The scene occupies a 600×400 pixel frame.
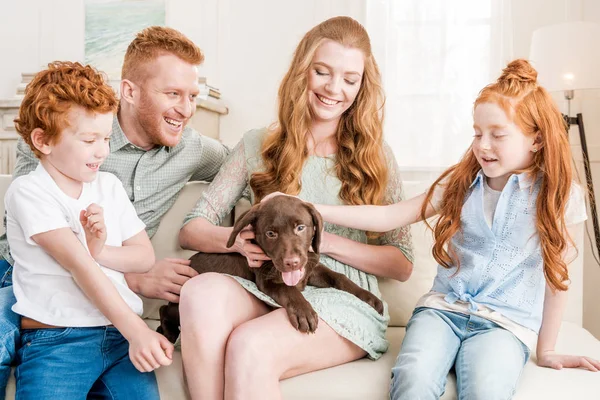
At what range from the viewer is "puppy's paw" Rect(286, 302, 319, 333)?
1.65 meters

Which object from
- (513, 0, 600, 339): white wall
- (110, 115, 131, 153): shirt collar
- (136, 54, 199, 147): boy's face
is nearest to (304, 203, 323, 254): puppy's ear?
(136, 54, 199, 147): boy's face

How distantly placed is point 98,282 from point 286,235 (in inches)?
19.3

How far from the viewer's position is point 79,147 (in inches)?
68.2

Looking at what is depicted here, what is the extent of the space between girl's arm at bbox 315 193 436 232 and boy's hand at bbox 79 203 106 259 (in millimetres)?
600

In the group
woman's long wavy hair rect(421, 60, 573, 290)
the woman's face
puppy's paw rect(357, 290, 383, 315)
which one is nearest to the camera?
woman's long wavy hair rect(421, 60, 573, 290)

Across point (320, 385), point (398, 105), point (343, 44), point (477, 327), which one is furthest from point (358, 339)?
point (398, 105)

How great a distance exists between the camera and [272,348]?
1.59 m

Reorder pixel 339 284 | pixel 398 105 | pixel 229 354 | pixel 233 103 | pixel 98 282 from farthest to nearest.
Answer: pixel 233 103
pixel 398 105
pixel 339 284
pixel 98 282
pixel 229 354

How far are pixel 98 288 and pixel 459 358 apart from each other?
0.94m

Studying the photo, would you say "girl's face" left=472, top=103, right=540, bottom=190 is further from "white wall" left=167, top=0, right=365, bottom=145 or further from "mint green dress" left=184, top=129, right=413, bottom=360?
"white wall" left=167, top=0, right=365, bottom=145

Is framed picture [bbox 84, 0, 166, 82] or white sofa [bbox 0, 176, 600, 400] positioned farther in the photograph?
framed picture [bbox 84, 0, 166, 82]

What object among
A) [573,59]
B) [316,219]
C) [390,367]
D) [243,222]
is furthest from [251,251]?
[573,59]

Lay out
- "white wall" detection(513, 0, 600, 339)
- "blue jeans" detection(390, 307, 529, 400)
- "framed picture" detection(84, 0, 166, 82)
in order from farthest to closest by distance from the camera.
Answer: "framed picture" detection(84, 0, 166, 82) < "white wall" detection(513, 0, 600, 339) < "blue jeans" detection(390, 307, 529, 400)

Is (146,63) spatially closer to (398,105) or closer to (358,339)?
(358,339)
